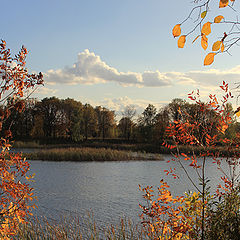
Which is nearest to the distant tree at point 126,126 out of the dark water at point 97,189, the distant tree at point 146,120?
the distant tree at point 146,120

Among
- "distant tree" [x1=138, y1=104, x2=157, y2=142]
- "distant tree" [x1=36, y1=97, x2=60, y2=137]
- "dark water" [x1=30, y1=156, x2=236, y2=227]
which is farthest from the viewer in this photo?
"distant tree" [x1=36, y1=97, x2=60, y2=137]

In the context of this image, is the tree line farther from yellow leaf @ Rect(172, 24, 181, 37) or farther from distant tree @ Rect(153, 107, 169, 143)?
yellow leaf @ Rect(172, 24, 181, 37)

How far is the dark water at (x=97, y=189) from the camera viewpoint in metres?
7.00

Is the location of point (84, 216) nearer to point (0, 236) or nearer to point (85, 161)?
point (0, 236)

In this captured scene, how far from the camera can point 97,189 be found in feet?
32.1

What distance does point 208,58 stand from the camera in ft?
4.58

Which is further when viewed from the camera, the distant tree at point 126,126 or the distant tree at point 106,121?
the distant tree at point 106,121

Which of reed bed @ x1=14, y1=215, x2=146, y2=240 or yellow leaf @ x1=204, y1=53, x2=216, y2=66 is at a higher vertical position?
yellow leaf @ x1=204, y1=53, x2=216, y2=66

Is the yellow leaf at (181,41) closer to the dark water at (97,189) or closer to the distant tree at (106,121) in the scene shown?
the dark water at (97,189)

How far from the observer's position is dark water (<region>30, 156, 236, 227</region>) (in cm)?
700

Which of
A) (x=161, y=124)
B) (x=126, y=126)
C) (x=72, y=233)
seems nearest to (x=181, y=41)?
(x=72, y=233)

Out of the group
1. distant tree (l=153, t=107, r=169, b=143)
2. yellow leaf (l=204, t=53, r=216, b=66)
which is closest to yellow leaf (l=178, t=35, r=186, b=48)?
yellow leaf (l=204, t=53, r=216, b=66)

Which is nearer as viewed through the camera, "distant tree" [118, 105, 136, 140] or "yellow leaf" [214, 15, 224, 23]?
"yellow leaf" [214, 15, 224, 23]

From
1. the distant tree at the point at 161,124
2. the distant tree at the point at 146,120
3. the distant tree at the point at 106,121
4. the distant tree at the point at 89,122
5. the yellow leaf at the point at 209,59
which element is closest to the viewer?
the yellow leaf at the point at 209,59
